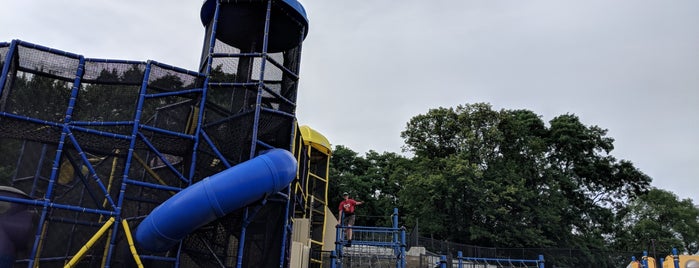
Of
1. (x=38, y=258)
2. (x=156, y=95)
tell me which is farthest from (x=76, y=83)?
(x=38, y=258)

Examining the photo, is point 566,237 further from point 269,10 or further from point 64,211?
point 64,211

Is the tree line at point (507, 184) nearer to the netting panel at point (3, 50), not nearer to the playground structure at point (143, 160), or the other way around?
the playground structure at point (143, 160)

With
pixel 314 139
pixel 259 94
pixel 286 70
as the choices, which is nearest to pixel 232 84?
pixel 259 94

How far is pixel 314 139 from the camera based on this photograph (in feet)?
65.1

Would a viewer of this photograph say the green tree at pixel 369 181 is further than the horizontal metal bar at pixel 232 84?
Yes

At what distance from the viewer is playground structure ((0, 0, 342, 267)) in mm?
8219

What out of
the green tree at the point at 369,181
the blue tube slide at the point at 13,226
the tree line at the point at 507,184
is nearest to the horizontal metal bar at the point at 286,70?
the blue tube slide at the point at 13,226

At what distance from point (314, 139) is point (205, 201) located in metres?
12.1

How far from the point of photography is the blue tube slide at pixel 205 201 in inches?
307

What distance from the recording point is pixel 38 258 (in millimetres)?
8453

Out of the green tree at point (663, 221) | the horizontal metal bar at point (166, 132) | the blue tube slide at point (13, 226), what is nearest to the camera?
the blue tube slide at point (13, 226)

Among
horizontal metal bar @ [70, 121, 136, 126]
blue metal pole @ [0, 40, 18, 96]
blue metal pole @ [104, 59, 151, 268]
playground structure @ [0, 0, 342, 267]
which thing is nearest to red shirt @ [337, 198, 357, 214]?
playground structure @ [0, 0, 342, 267]

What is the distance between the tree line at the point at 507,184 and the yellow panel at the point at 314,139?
40.4 ft

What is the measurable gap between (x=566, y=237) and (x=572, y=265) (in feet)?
12.3
